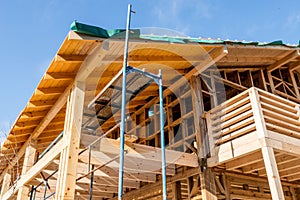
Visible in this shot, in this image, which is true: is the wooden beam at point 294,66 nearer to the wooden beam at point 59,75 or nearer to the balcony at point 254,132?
the balcony at point 254,132

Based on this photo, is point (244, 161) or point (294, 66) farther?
point (294, 66)

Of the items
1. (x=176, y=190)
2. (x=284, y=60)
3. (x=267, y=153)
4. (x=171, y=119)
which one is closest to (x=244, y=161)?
(x=267, y=153)

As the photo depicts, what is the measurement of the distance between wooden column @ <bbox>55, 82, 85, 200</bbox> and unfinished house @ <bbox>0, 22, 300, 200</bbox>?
2 cm

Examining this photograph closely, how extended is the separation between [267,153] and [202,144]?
151cm

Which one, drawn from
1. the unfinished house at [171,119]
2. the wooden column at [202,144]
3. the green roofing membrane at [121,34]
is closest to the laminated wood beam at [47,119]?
the unfinished house at [171,119]

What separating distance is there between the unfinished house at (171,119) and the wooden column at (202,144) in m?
0.02

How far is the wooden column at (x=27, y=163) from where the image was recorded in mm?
6480

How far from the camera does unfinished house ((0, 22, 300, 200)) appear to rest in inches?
187

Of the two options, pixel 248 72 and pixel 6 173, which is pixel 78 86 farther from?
pixel 6 173

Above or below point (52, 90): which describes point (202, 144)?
below

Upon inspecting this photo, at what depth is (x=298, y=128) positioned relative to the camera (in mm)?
5734

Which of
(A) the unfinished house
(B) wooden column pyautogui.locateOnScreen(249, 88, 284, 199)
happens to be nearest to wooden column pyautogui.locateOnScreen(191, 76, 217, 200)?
(A) the unfinished house

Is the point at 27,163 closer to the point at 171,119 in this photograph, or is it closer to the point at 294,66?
the point at 171,119

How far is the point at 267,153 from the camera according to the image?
4.84m
